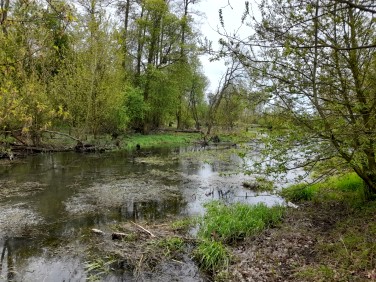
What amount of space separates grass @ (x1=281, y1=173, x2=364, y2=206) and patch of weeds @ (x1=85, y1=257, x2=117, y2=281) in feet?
14.1

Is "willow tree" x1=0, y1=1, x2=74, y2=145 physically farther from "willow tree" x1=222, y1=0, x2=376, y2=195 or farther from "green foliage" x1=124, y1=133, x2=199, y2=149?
"green foliage" x1=124, y1=133, x2=199, y2=149

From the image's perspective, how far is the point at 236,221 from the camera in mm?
7379

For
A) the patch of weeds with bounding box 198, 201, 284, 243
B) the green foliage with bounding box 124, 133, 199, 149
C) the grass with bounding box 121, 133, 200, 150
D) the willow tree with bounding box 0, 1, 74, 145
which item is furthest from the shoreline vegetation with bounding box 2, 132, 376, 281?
the green foliage with bounding box 124, 133, 199, 149

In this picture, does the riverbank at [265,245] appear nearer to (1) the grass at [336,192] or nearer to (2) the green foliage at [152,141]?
(1) the grass at [336,192]

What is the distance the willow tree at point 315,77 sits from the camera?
6137mm

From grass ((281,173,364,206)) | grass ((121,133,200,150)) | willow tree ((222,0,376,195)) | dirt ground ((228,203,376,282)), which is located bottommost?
dirt ground ((228,203,376,282))

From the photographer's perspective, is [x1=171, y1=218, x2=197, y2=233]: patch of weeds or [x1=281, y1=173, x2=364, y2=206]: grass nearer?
[x1=171, y1=218, x2=197, y2=233]: patch of weeds

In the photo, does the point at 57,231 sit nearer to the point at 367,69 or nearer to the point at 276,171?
the point at 276,171

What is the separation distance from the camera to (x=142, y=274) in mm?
5699

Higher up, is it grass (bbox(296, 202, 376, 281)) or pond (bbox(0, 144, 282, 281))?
grass (bbox(296, 202, 376, 281))

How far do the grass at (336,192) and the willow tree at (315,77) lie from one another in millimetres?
1046

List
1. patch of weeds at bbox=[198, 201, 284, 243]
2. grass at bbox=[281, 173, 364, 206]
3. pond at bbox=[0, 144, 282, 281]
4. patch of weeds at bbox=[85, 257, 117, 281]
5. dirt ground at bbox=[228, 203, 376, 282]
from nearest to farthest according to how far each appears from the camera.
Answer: dirt ground at bbox=[228, 203, 376, 282]
patch of weeds at bbox=[85, 257, 117, 281]
pond at bbox=[0, 144, 282, 281]
patch of weeds at bbox=[198, 201, 284, 243]
grass at bbox=[281, 173, 364, 206]

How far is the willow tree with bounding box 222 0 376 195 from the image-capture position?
614 cm

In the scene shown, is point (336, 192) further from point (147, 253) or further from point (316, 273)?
point (147, 253)
